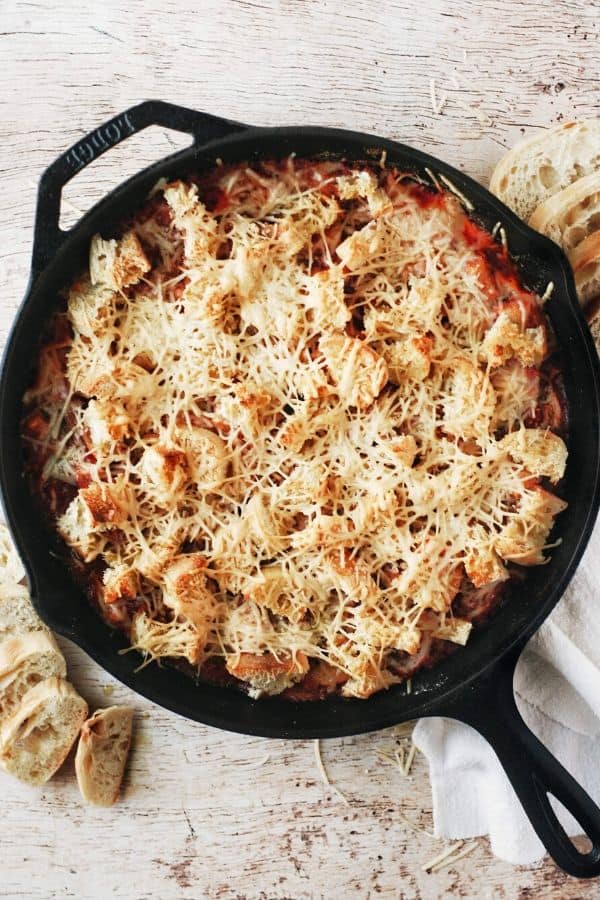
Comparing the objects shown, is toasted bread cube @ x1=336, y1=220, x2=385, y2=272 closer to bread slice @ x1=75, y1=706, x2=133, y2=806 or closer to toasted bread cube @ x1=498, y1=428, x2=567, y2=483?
toasted bread cube @ x1=498, y1=428, x2=567, y2=483

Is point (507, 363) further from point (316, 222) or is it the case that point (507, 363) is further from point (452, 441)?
point (316, 222)

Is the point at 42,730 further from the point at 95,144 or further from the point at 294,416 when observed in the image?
the point at 95,144

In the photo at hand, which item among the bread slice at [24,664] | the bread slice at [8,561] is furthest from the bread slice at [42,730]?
the bread slice at [8,561]

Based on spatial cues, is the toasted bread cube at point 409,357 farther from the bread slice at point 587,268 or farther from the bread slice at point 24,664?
the bread slice at point 24,664

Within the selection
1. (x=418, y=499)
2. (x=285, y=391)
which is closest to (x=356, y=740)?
(x=418, y=499)

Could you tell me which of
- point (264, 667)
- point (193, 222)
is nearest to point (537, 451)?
point (264, 667)
